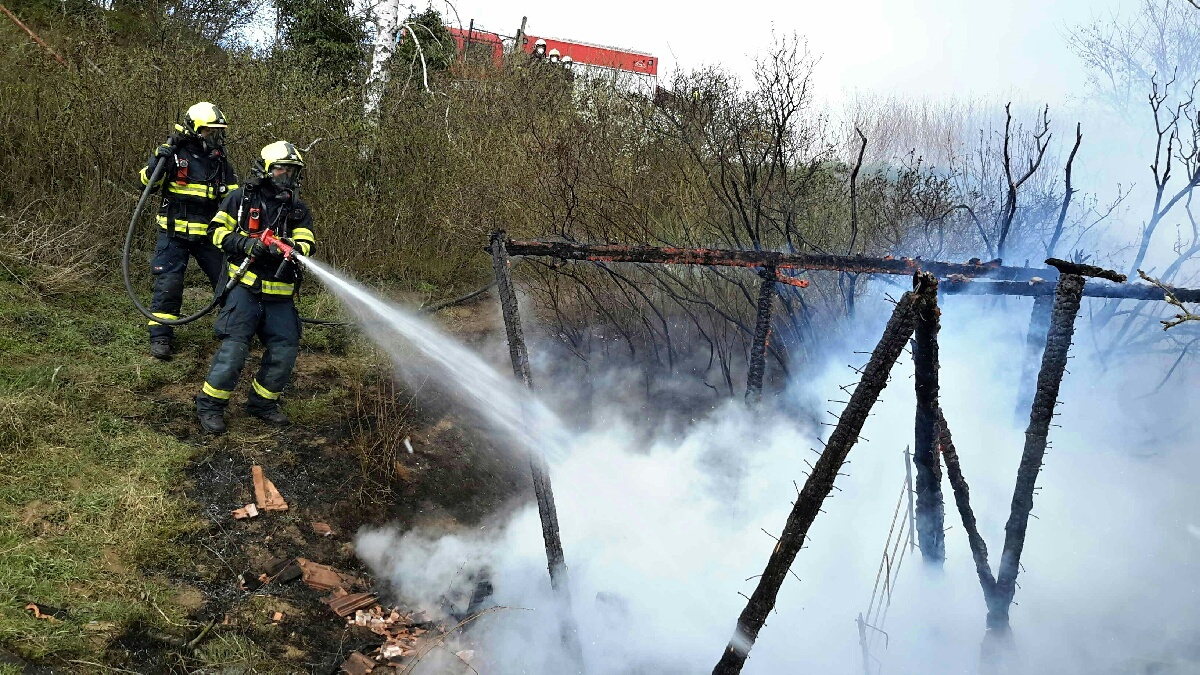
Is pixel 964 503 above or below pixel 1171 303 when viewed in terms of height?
below

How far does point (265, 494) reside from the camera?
513cm

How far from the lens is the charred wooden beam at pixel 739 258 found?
4.14 metres

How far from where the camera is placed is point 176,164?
6000 millimetres

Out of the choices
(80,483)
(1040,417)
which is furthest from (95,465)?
(1040,417)

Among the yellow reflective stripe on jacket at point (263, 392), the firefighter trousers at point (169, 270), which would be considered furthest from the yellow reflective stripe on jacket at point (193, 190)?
the yellow reflective stripe on jacket at point (263, 392)

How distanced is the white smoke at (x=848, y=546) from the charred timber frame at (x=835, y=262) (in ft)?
5.93

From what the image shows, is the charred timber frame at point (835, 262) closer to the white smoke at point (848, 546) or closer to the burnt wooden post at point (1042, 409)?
the burnt wooden post at point (1042, 409)

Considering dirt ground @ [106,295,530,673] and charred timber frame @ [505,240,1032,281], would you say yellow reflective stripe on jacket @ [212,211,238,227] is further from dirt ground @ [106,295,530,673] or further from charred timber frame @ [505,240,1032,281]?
charred timber frame @ [505,240,1032,281]

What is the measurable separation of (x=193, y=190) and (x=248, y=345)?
4.95 ft

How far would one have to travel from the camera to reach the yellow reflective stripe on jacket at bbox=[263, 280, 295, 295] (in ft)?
18.2

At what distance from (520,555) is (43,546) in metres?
2.76

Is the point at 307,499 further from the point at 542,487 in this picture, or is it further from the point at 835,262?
the point at 835,262

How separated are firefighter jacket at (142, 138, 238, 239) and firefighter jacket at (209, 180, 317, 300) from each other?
746 millimetres

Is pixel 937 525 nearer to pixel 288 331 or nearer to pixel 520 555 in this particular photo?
pixel 520 555
